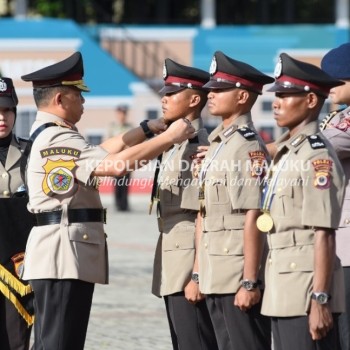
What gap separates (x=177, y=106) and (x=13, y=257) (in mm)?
1342

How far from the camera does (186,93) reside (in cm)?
723

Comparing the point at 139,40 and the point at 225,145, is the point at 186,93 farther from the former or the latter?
the point at 139,40

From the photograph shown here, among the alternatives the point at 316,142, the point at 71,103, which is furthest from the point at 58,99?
the point at 316,142

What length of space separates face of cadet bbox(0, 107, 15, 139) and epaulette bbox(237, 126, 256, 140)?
1.67 m

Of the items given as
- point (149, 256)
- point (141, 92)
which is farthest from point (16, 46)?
point (149, 256)

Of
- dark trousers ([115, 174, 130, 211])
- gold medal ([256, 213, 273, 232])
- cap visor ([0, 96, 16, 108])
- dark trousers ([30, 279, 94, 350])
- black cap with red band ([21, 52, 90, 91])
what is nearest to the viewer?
gold medal ([256, 213, 273, 232])

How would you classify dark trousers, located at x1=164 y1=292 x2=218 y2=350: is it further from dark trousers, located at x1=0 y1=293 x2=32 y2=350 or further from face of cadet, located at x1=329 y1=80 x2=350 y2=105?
face of cadet, located at x1=329 y1=80 x2=350 y2=105

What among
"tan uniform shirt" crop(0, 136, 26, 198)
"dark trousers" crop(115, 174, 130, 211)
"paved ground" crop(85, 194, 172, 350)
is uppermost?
"tan uniform shirt" crop(0, 136, 26, 198)

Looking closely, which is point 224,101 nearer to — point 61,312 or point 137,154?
point 137,154

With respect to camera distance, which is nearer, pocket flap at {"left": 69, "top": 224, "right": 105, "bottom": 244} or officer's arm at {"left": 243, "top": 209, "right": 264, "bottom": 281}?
officer's arm at {"left": 243, "top": 209, "right": 264, "bottom": 281}

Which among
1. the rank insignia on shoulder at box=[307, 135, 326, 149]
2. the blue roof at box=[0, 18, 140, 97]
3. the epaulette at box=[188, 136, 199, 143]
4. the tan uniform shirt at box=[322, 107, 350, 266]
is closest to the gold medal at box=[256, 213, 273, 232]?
the rank insignia on shoulder at box=[307, 135, 326, 149]

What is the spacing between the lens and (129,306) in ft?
37.3

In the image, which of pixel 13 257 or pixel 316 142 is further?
pixel 13 257

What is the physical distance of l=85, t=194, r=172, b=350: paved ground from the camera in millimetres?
9461
